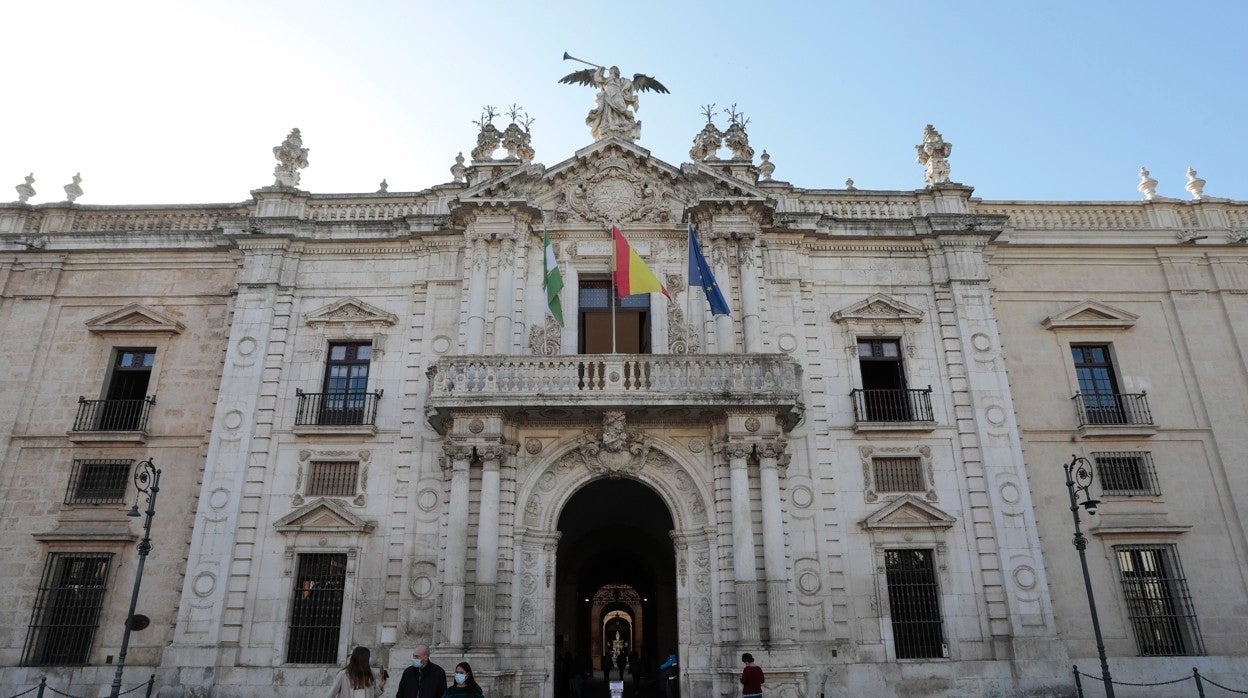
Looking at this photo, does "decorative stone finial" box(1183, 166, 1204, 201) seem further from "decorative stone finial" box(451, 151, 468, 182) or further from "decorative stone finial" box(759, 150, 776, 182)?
"decorative stone finial" box(451, 151, 468, 182)

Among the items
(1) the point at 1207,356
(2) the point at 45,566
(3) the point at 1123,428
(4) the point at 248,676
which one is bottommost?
(4) the point at 248,676

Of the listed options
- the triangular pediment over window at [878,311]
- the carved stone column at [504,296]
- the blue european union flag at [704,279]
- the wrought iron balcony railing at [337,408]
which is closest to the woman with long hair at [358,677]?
the carved stone column at [504,296]

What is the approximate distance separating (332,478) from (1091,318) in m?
18.5

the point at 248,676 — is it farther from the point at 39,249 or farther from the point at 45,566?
the point at 39,249

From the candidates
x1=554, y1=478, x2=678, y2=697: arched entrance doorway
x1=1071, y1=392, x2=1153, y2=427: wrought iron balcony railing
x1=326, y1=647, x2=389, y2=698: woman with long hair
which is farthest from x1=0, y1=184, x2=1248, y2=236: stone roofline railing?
x1=326, y1=647, x2=389, y2=698: woman with long hair

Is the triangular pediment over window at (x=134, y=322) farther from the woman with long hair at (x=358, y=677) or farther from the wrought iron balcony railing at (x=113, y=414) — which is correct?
the woman with long hair at (x=358, y=677)

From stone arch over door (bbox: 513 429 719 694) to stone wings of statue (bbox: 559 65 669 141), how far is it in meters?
8.35

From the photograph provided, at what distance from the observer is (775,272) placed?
19312 mm

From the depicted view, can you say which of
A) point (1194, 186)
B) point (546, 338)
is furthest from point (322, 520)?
point (1194, 186)

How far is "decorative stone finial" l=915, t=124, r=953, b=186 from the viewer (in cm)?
2077

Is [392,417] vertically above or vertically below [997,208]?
below

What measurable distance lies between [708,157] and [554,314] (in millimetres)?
6420

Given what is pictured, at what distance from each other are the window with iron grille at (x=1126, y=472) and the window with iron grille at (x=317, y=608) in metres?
17.1

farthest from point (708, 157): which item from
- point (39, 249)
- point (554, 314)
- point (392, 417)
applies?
point (39, 249)
